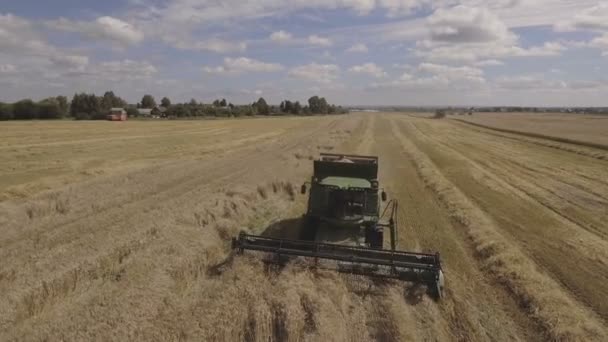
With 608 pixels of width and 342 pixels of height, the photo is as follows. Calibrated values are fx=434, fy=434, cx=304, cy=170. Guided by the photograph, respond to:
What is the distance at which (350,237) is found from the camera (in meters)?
10.0

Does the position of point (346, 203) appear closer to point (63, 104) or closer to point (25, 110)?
point (25, 110)

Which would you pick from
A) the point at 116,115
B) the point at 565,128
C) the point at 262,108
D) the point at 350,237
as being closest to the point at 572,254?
the point at 350,237

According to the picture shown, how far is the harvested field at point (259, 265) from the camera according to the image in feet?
23.1

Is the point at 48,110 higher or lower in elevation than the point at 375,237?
higher

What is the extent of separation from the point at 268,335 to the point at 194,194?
10.5m

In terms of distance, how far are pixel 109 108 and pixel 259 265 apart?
11107 cm

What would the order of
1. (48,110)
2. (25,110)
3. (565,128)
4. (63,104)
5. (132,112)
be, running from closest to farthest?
(565,128) → (25,110) → (48,110) → (63,104) → (132,112)

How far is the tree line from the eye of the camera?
285 ft

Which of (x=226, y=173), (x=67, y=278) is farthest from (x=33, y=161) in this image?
(x=67, y=278)

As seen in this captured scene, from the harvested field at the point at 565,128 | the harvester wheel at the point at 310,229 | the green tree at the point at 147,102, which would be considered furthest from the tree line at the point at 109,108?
the harvester wheel at the point at 310,229

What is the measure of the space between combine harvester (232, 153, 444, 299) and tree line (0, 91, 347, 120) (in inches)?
3701

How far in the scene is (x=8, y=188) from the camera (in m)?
16.3

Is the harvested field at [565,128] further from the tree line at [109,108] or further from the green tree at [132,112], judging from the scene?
the green tree at [132,112]

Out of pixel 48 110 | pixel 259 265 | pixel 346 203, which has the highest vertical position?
pixel 48 110
